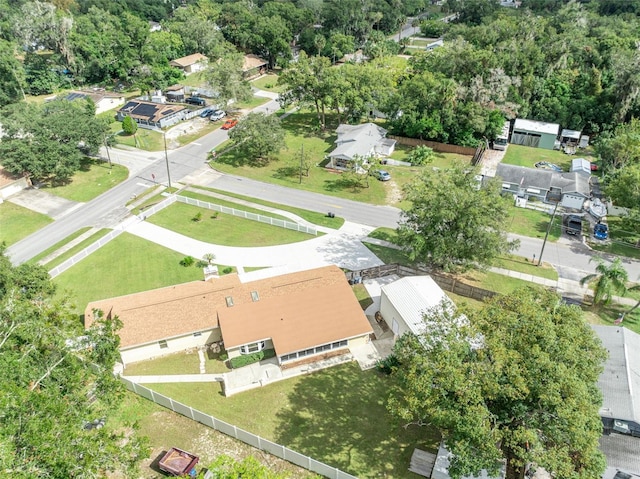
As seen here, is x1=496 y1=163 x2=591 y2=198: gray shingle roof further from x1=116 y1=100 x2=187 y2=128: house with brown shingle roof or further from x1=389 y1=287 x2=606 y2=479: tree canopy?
x1=116 y1=100 x2=187 y2=128: house with brown shingle roof

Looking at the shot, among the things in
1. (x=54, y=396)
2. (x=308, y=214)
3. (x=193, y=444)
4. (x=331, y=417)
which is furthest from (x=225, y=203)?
(x=54, y=396)

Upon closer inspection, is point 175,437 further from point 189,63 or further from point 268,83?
point 189,63

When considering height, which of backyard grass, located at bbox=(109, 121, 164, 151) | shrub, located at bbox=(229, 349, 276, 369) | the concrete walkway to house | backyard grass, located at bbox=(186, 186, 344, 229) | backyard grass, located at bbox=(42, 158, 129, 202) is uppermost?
backyard grass, located at bbox=(109, 121, 164, 151)

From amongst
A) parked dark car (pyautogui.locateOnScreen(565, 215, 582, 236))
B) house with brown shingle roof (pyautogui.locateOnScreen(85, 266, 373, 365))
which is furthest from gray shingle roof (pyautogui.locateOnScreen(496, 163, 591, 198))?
house with brown shingle roof (pyautogui.locateOnScreen(85, 266, 373, 365))

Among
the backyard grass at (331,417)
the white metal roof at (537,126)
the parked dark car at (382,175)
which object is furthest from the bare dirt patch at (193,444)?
the white metal roof at (537,126)

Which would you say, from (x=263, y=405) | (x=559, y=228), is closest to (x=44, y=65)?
(x=263, y=405)

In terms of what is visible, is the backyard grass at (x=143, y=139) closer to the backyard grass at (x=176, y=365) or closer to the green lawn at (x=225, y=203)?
the green lawn at (x=225, y=203)
